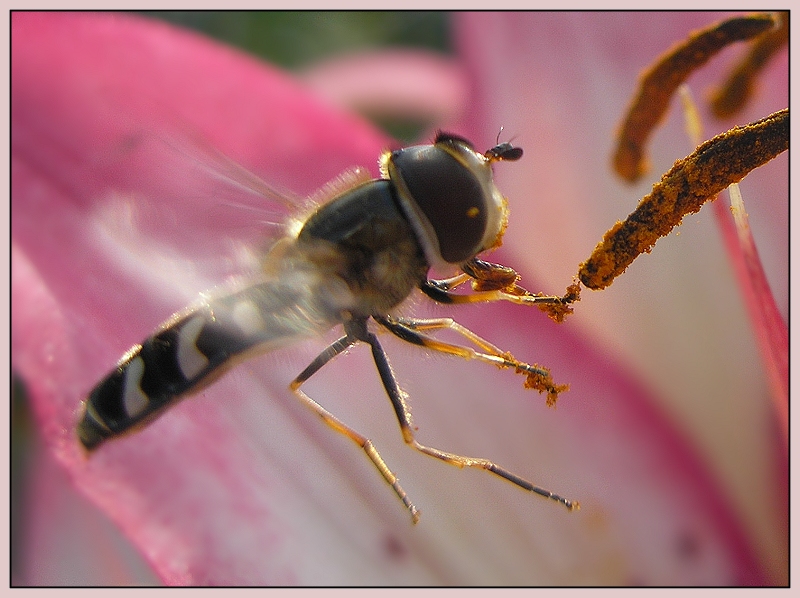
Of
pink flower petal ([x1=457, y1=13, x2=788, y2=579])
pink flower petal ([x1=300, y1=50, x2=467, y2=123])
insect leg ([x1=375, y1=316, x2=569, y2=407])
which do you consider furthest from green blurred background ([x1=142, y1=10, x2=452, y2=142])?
insect leg ([x1=375, y1=316, x2=569, y2=407])

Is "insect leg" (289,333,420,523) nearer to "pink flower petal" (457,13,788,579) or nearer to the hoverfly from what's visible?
the hoverfly

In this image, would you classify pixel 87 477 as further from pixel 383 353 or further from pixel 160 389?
pixel 383 353

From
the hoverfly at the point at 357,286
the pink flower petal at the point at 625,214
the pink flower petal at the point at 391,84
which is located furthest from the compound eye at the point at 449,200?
the pink flower petal at the point at 391,84

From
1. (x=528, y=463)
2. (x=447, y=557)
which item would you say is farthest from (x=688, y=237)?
(x=447, y=557)

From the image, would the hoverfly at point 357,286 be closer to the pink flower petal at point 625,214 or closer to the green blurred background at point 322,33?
the pink flower petal at point 625,214

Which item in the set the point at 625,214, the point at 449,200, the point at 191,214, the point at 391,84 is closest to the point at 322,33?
the point at 391,84

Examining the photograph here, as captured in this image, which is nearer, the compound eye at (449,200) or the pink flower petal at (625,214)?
the compound eye at (449,200)
